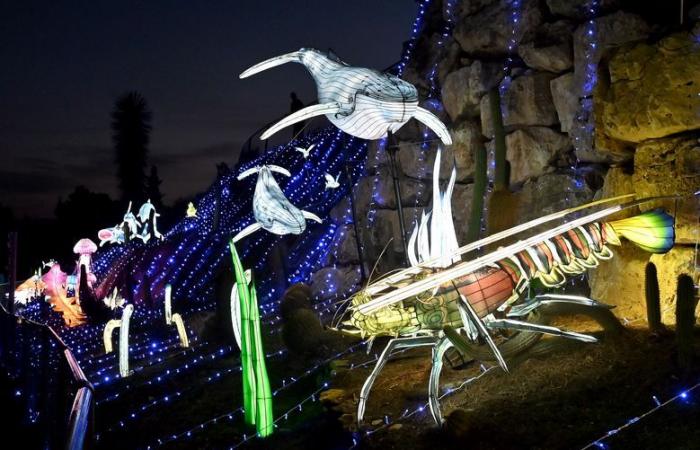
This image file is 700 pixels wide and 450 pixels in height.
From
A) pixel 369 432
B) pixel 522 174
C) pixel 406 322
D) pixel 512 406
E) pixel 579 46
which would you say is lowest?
pixel 369 432

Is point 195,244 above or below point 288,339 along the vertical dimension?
above

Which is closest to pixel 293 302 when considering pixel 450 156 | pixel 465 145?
pixel 450 156

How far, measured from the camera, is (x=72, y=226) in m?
29.7

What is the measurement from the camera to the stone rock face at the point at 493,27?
1014 cm

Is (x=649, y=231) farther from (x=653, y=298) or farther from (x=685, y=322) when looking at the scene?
(x=685, y=322)

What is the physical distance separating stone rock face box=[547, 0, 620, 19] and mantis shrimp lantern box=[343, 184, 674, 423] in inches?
212

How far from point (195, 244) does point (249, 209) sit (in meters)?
1.80

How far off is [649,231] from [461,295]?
2.24 meters

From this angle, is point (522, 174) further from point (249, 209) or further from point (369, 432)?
point (249, 209)

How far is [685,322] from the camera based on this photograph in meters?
4.31

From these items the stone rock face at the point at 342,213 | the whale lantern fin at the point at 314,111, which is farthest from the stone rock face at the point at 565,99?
the stone rock face at the point at 342,213

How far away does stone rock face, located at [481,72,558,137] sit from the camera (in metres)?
9.87

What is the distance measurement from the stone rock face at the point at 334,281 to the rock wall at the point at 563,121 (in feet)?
0.17

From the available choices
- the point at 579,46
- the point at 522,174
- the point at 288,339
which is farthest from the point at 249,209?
the point at 579,46
